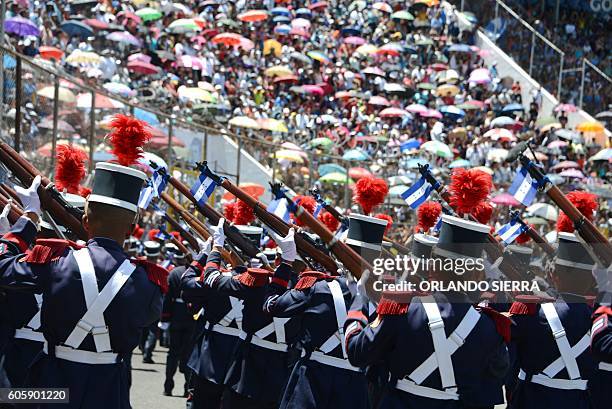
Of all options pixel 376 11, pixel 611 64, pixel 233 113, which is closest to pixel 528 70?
pixel 611 64

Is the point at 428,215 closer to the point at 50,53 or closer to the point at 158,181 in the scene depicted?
the point at 158,181

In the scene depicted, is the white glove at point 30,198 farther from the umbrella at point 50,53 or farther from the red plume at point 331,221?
the umbrella at point 50,53

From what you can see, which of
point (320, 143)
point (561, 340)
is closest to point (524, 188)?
point (561, 340)

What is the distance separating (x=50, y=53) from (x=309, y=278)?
13559mm

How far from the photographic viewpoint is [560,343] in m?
5.77

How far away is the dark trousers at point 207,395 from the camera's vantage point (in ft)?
25.4

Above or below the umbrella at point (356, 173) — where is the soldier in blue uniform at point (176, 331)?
above

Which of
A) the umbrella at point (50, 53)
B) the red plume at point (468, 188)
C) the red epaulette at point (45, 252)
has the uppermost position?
the red plume at point (468, 188)

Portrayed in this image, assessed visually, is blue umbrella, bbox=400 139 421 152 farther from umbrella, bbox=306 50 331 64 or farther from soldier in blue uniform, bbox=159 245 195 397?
soldier in blue uniform, bbox=159 245 195 397

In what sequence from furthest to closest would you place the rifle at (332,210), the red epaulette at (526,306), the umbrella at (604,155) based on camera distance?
1. the umbrella at (604,155)
2. the rifle at (332,210)
3. the red epaulette at (526,306)

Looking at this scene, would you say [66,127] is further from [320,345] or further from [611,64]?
[611,64]

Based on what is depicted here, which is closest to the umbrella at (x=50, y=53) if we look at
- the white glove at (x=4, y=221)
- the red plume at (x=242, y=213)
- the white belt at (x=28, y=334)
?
the red plume at (x=242, y=213)

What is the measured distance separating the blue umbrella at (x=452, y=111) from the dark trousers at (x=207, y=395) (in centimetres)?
1865

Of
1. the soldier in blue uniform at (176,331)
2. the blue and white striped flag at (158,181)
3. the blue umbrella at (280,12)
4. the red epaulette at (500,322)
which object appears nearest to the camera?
the red epaulette at (500,322)
